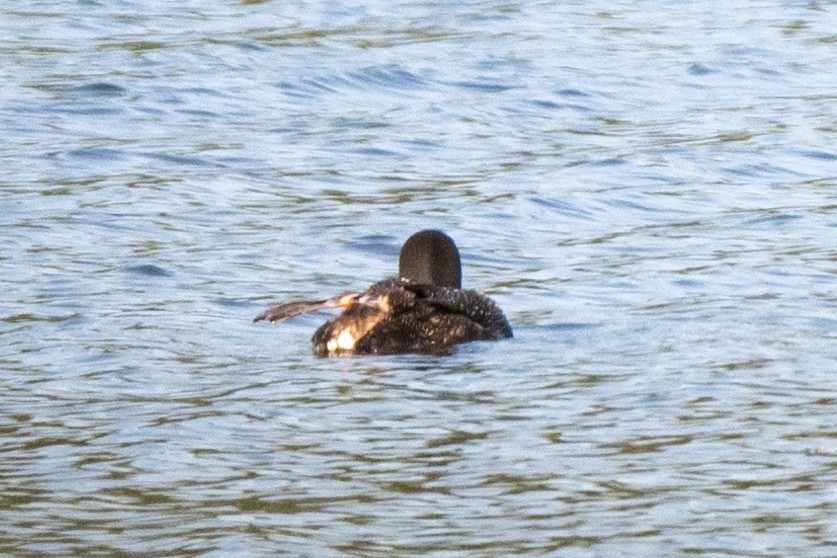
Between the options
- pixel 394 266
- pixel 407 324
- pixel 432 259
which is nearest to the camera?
pixel 407 324

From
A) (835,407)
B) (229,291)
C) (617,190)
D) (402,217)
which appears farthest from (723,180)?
(835,407)

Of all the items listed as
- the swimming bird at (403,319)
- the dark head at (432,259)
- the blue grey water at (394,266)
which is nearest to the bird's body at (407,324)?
the swimming bird at (403,319)

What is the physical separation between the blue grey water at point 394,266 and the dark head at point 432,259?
463mm

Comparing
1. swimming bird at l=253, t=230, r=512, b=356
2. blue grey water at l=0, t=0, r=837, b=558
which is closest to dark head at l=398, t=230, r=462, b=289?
swimming bird at l=253, t=230, r=512, b=356

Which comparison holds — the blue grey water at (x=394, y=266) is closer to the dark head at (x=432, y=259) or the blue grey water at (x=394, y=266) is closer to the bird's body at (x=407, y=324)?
the bird's body at (x=407, y=324)

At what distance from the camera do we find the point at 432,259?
9875mm

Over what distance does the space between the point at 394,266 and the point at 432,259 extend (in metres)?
1.71

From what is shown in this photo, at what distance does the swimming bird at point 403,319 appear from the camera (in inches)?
360

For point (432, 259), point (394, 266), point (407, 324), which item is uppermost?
point (432, 259)

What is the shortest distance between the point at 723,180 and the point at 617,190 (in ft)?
2.82

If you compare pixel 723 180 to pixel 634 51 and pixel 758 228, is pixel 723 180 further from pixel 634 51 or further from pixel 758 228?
pixel 634 51

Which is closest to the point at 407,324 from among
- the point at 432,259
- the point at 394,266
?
the point at 432,259

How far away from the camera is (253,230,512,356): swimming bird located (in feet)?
30.0

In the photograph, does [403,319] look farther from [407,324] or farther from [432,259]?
[432,259]
